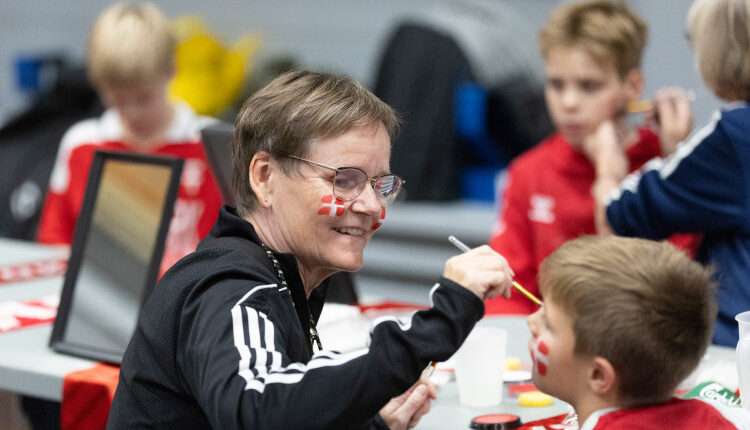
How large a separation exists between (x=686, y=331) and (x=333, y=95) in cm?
→ 57

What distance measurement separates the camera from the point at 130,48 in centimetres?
306

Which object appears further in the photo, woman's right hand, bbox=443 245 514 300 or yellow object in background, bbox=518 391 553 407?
yellow object in background, bbox=518 391 553 407

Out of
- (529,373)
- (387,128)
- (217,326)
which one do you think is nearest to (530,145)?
(529,373)

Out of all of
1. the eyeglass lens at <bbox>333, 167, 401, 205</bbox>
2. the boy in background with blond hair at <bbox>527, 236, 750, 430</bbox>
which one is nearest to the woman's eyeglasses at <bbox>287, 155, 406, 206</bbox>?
the eyeglass lens at <bbox>333, 167, 401, 205</bbox>

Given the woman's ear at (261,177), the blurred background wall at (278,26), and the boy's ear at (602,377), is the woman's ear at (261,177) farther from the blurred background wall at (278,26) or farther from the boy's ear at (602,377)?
A: the blurred background wall at (278,26)

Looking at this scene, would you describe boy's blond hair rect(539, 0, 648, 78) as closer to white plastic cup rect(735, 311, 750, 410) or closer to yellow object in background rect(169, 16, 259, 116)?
white plastic cup rect(735, 311, 750, 410)

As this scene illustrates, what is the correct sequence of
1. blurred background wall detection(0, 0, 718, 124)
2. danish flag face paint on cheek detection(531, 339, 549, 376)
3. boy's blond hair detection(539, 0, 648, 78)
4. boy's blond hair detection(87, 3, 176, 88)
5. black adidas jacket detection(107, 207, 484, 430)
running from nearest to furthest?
1. black adidas jacket detection(107, 207, 484, 430)
2. danish flag face paint on cheek detection(531, 339, 549, 376)
3. boy's blond hair detection(539, 0, 648, 78)
4. boy's blond hair detection(87, 3, 176, 88)
5. blurred background wall detection(0, 0, 718, 124)

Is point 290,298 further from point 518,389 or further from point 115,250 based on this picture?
point 115,250

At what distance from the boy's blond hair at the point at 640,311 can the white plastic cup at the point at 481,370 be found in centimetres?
38

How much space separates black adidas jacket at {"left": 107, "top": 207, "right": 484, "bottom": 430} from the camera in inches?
45.4

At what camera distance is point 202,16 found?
6.17m

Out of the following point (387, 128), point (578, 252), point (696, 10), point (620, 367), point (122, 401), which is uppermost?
point (696, 10)

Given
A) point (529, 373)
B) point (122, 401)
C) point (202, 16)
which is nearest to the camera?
point (122, 401)

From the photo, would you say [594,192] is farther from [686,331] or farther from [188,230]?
[686,331]
